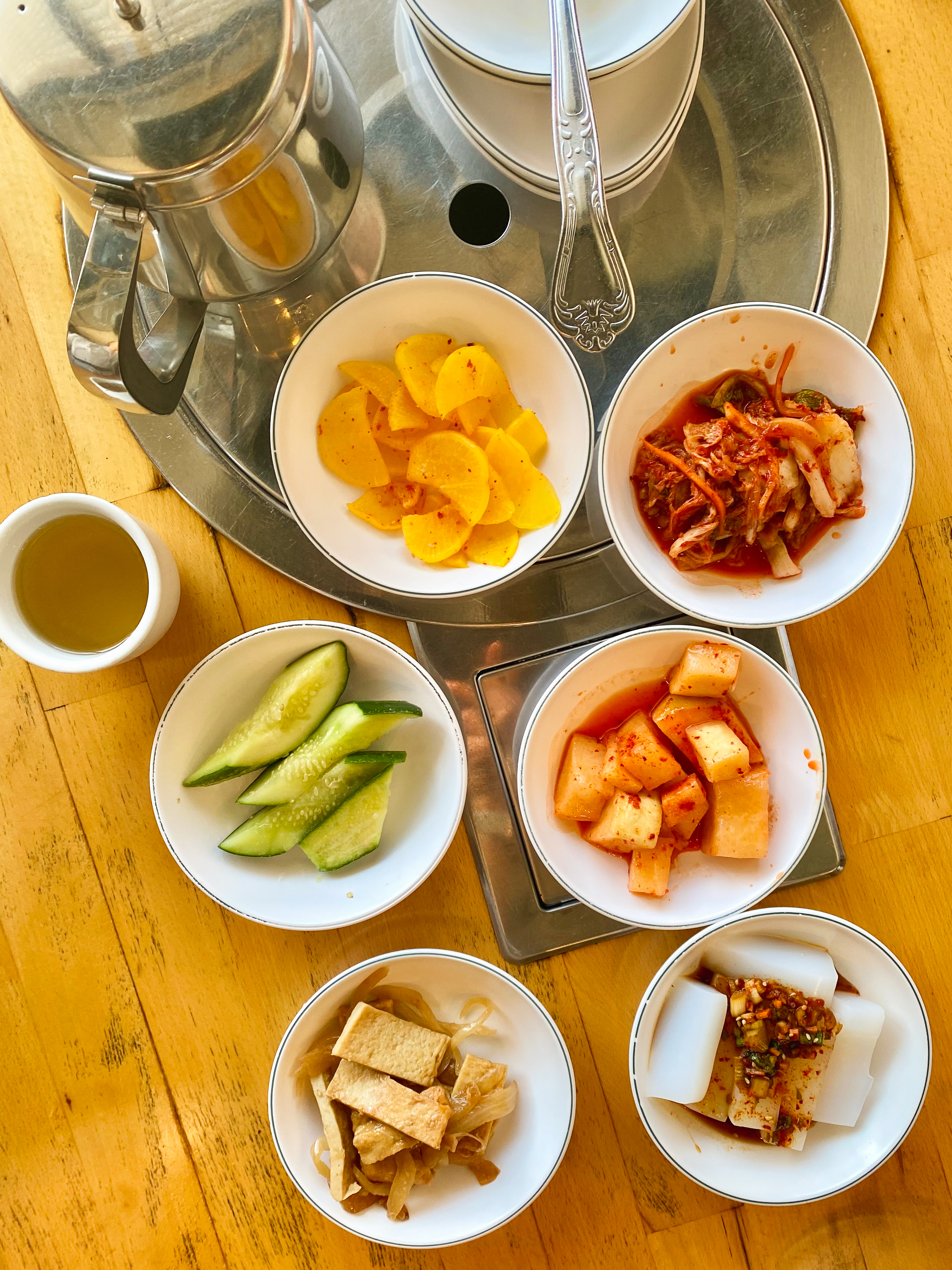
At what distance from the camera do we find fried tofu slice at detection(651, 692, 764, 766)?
1.20 m

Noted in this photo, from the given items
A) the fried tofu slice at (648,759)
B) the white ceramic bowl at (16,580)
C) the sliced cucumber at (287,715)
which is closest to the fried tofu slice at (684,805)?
the fried tofu slice at (648,759)

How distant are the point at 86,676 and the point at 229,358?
0.49m

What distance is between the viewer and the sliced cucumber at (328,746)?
116cm

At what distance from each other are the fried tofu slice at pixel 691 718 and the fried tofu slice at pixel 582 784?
0.30 ft

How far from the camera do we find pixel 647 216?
1.20 metres

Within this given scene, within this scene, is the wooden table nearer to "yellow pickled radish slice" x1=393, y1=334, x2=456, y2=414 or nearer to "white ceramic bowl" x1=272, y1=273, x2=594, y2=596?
"white ceramic bowl" x1=272, y1=273, x2=594, y2=596

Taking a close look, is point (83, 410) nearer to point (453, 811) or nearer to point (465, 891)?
point (453, 811)

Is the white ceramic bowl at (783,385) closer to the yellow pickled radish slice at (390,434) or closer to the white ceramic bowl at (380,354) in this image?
the white ceramic bowl at (380,354)

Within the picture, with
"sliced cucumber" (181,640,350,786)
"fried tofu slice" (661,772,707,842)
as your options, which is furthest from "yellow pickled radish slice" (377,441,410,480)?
"fried tofu slice" (661,772,707,842)

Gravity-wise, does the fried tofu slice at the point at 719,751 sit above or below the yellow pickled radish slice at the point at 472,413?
below

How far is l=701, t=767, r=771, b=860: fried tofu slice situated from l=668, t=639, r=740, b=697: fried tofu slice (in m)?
0.13

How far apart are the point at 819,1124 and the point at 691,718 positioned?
58 cm

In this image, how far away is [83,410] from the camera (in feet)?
4.09

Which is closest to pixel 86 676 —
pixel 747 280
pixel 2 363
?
pixel 2 363
